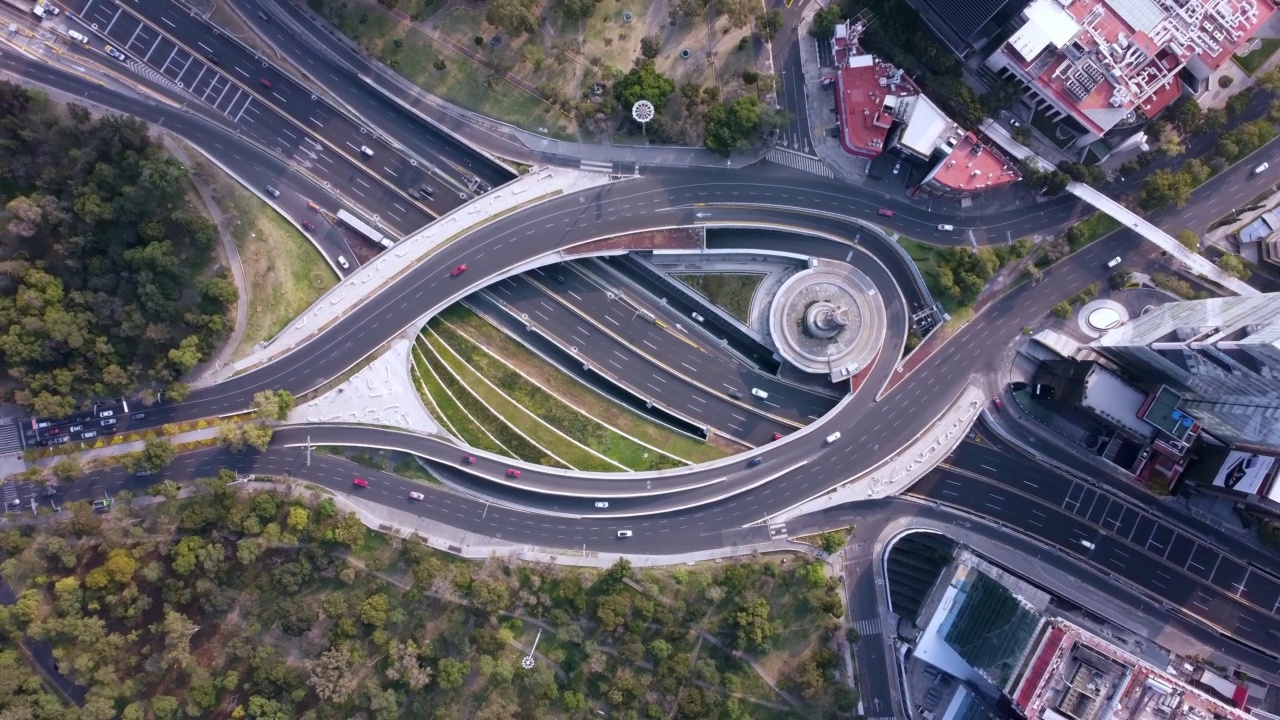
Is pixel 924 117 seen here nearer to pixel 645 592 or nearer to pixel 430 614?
pixel 645 592

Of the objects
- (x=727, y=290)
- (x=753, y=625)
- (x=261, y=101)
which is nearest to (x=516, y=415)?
(x=727, y=290)

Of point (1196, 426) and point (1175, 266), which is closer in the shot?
point (1196, 426)

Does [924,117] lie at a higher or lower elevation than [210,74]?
higher

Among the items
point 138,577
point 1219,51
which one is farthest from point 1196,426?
→ point 138,577

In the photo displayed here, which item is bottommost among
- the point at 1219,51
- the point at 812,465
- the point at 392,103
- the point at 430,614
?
the point at 430,614

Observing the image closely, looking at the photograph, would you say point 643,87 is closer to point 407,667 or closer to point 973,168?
point 973,168

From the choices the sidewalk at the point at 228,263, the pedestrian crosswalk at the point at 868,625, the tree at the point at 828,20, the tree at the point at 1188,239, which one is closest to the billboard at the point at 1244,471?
the tree at the point at 1188,239

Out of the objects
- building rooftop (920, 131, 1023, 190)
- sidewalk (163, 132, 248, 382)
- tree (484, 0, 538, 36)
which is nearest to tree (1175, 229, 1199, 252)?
building rooftop (920, 131, 1023, 190)
